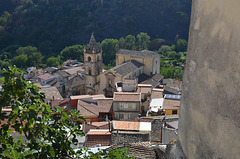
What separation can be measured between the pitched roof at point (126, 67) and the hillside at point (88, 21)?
108ft

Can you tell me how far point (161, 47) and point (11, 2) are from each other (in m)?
45.6

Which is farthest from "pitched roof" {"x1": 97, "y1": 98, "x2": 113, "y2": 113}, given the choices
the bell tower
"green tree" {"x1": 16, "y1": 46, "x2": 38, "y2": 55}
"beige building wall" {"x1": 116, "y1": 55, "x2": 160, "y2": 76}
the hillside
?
the hillside

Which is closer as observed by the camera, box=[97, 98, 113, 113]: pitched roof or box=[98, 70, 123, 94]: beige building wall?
box=[97, 98, 113, 113]: pitched roof

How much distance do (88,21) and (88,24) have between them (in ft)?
3.91

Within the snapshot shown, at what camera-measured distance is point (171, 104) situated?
70.9ft

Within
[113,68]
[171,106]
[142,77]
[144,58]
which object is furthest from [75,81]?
[171,106]

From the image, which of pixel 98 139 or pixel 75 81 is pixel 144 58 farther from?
pixel 98 139

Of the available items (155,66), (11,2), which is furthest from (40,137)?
(11,2)

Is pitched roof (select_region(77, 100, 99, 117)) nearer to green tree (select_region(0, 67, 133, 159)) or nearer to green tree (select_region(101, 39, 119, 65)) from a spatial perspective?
green tree (select_region(0, 67, 133, 159))

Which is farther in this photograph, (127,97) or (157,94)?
(157,94)

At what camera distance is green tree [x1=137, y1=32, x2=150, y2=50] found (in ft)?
190

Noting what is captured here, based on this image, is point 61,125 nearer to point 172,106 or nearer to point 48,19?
point 172,106

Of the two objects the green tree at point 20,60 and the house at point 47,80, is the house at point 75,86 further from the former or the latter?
the green tree at point 20,60

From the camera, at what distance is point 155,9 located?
6688cm
